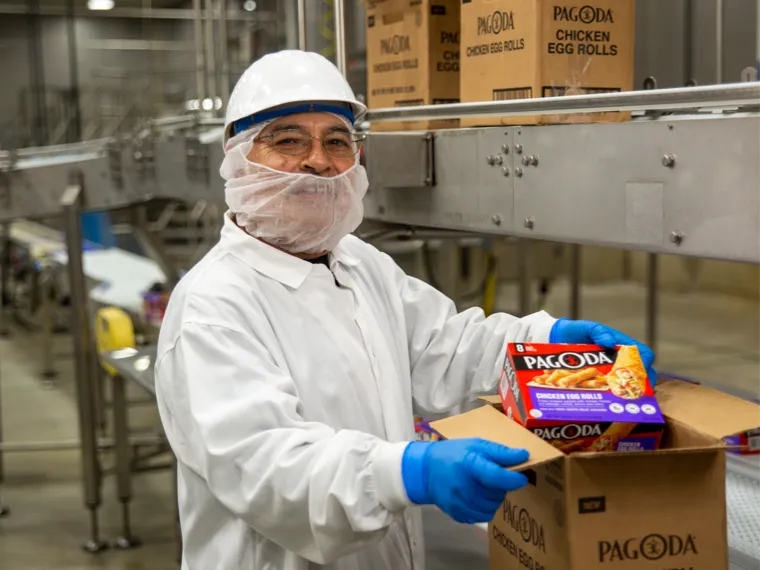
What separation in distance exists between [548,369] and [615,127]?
44 centimetres

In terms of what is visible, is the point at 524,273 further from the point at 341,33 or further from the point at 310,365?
the point at 310,365

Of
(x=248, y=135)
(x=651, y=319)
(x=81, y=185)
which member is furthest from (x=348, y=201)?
(x=651, y=319)

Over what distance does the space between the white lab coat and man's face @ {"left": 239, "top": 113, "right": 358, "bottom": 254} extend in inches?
2.7

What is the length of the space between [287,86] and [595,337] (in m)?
0.73

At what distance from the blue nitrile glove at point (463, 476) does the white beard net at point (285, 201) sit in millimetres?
573

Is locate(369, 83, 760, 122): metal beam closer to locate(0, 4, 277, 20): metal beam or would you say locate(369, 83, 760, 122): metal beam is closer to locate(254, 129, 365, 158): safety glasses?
locate(254, 129, 365, 158): safety glasses

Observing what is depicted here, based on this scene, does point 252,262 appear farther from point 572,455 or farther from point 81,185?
point 81,185

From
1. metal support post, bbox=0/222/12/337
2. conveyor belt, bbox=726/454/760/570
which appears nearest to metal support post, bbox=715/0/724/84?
conveyor belt, bbox=726/454/760/570

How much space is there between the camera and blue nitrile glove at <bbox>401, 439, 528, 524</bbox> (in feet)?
3.59

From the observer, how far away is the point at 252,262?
1553 millimetres

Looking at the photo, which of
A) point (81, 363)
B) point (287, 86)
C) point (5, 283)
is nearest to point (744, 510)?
point (287, 86)

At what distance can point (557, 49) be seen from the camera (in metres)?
1.68

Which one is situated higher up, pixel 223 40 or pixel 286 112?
pixel 223 40

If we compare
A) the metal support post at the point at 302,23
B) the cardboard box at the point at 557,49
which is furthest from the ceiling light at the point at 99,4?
the cardboard box at the point at 557,49
